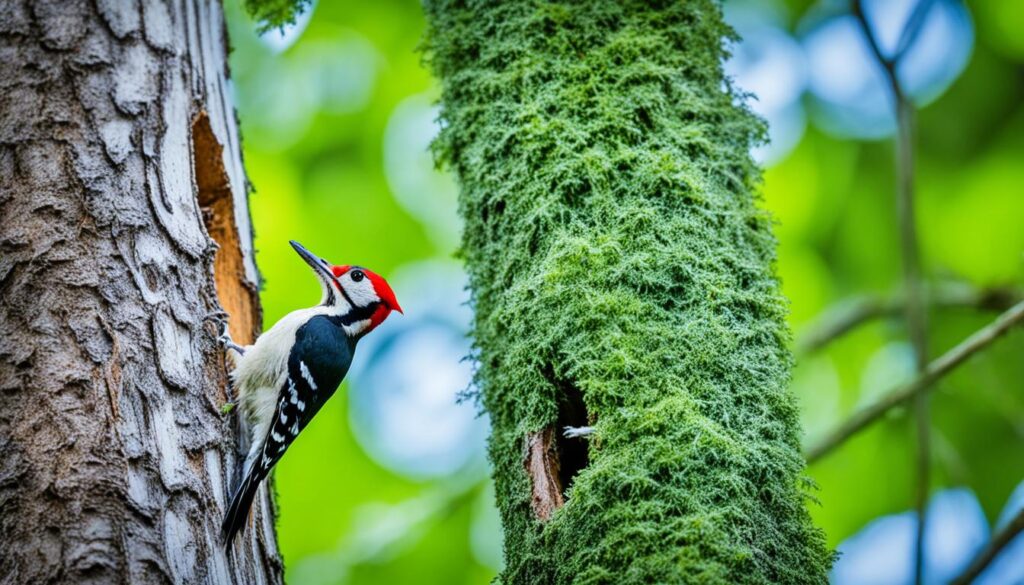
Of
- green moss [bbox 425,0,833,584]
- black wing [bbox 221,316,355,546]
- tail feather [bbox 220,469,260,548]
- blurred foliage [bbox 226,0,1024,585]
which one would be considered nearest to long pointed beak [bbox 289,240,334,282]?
black wing [bbox 221,316,355,546]

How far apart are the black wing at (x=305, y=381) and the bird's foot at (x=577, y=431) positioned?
0.98 metres

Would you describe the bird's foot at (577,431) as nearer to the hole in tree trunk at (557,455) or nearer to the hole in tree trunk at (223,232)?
the hole in tree trunk at (557,455)

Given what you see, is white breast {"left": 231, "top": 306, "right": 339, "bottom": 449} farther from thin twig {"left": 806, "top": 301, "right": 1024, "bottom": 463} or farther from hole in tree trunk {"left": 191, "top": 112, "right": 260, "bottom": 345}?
thin twig {"left": 806, "top": 301, "right": 1024, "bottom": 463}

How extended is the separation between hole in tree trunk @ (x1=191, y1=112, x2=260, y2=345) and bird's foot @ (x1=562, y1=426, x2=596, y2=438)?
52.6 inches

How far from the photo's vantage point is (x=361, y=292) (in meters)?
4.28

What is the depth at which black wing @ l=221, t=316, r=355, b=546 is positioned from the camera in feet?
10.1

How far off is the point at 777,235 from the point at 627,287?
10.4 ft

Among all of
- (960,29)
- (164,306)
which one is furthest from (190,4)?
(960,29)

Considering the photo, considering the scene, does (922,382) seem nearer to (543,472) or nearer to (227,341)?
(543,472)

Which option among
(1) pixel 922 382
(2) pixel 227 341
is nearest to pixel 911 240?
(1) pixel 922 382

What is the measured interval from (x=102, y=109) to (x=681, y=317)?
6.00 ft

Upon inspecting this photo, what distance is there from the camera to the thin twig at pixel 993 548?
2777 mm

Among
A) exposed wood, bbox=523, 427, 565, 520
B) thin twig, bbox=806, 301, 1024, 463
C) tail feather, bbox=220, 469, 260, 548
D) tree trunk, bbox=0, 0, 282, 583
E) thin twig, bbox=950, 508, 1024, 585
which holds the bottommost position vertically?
thin twig, bbox=950, 508, 1024, 585

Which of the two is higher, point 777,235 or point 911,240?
point 777,235
